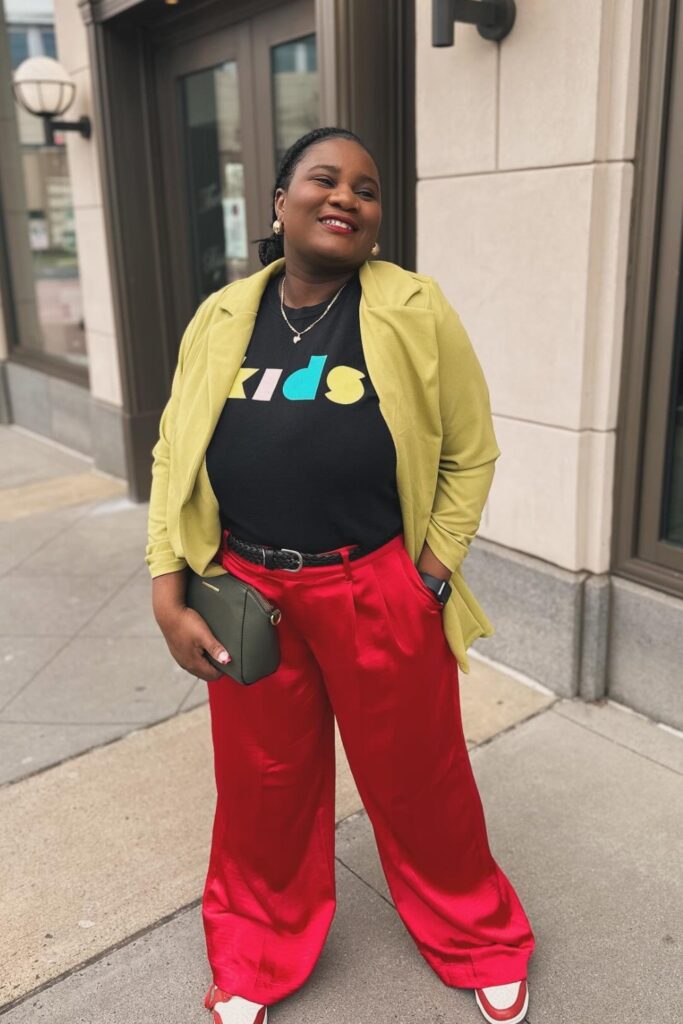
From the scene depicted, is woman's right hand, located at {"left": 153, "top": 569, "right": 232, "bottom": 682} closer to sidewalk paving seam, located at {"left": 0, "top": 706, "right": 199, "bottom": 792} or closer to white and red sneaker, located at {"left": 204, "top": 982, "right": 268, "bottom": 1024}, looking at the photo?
white and red sneaker, located at {"left": 204, "top": 982, "right": 268, "bottom": 1024}

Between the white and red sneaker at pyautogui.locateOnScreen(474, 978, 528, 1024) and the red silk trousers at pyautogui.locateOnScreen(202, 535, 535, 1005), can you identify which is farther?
the white and red sneaker at pyautogui.locateOnScreen(474, 978, 528, 1024)

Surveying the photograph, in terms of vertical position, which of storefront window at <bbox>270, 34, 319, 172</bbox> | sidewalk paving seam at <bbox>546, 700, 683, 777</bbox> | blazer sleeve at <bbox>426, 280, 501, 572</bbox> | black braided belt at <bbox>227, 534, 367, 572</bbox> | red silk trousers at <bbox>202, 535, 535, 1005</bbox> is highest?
storefront window at <bbox>270, 34, 319, 172</bbox>

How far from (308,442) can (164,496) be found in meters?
0.47

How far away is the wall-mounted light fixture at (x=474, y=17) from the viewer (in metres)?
3.15

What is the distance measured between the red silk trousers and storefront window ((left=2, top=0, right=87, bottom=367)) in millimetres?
6249

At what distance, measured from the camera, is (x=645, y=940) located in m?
2.52

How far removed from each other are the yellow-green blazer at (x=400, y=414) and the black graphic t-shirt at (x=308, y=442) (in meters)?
0.03

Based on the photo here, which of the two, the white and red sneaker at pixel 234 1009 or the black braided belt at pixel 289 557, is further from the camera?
the white and red sneaker at pixel 234 1009

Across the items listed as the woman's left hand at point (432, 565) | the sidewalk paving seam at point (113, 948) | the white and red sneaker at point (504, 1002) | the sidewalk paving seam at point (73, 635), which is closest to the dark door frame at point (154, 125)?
the sidewalk paving seam at point (73, 635)

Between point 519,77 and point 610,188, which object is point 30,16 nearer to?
point 519,77

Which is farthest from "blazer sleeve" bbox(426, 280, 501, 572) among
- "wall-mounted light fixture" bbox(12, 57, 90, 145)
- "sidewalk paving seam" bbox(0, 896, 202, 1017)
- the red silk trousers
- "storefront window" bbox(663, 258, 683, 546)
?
"wall-mounted light fixture" bbox(12, 57, 90, 145)

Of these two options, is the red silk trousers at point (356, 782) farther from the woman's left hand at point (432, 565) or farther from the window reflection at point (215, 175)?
the window reflection at point (215, 175)

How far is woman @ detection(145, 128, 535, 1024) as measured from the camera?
193cm

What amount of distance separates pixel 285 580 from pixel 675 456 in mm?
2009
